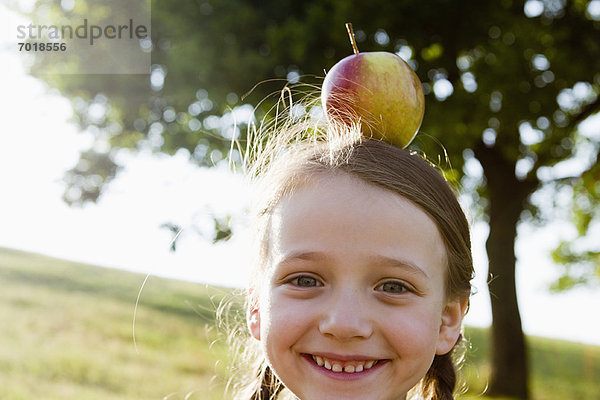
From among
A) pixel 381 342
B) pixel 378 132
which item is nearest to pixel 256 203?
pixel 378 132

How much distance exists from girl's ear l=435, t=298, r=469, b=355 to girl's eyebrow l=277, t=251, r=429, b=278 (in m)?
0.32

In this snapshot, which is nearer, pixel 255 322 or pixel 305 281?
pixel 305 281

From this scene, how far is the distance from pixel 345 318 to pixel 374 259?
0.19m

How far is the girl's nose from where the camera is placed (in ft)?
5.83

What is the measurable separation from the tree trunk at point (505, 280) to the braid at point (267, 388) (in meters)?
8.53

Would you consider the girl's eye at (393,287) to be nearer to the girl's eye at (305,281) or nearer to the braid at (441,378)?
the girl's eye at (305,281)

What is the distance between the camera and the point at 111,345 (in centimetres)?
1079

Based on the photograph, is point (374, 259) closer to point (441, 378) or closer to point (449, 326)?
point (449, 326)

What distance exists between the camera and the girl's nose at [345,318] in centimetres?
178

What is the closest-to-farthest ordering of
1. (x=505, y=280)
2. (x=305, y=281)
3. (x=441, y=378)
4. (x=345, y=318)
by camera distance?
(x=345, y=318), (x=305, y=281), (x=441, y=378), (x=505, y=280)

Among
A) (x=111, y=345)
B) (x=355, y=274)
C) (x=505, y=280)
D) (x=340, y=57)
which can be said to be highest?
(x=340, y=57)

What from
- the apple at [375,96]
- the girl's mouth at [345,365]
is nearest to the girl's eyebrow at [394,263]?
the girl's mouth at [345,365]

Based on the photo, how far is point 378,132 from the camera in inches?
88.3

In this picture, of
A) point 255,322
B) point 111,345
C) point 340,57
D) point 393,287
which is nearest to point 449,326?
point 393,287
